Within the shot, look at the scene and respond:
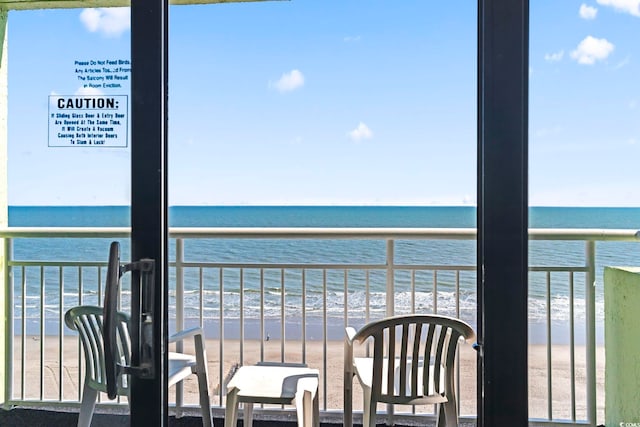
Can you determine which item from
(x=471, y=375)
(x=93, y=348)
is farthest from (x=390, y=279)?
(x=93, y=348)

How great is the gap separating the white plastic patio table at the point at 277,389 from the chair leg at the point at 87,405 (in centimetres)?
82

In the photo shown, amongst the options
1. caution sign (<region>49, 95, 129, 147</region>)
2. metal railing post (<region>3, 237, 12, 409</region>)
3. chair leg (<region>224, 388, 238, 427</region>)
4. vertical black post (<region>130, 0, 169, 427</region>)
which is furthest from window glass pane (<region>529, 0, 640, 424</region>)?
metal railing post (<region>3, 237, 12, 409</region>)

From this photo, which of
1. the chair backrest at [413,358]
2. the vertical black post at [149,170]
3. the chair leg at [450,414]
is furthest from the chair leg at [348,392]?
the vertical black post at [149,170]

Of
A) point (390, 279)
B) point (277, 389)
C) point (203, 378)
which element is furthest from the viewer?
point (390, 279)

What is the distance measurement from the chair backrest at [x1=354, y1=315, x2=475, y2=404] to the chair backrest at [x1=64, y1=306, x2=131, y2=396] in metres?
1.09

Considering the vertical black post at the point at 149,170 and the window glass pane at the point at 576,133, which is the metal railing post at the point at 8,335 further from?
the window glass pane at the point at 576,133

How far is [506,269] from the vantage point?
1139mm

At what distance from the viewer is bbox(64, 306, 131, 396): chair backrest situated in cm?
117

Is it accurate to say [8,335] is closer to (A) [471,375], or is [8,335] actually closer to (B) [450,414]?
(A) [471,375]

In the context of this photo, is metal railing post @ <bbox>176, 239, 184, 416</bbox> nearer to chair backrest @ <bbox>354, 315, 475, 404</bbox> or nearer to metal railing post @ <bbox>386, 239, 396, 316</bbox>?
chair backrest @ <bbox>354, 315, 475, 404</bbox>

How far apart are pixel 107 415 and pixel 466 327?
1311 mm

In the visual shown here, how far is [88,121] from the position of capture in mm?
1213

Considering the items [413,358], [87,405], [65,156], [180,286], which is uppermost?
[65,156]

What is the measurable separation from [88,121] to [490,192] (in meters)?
1.06
